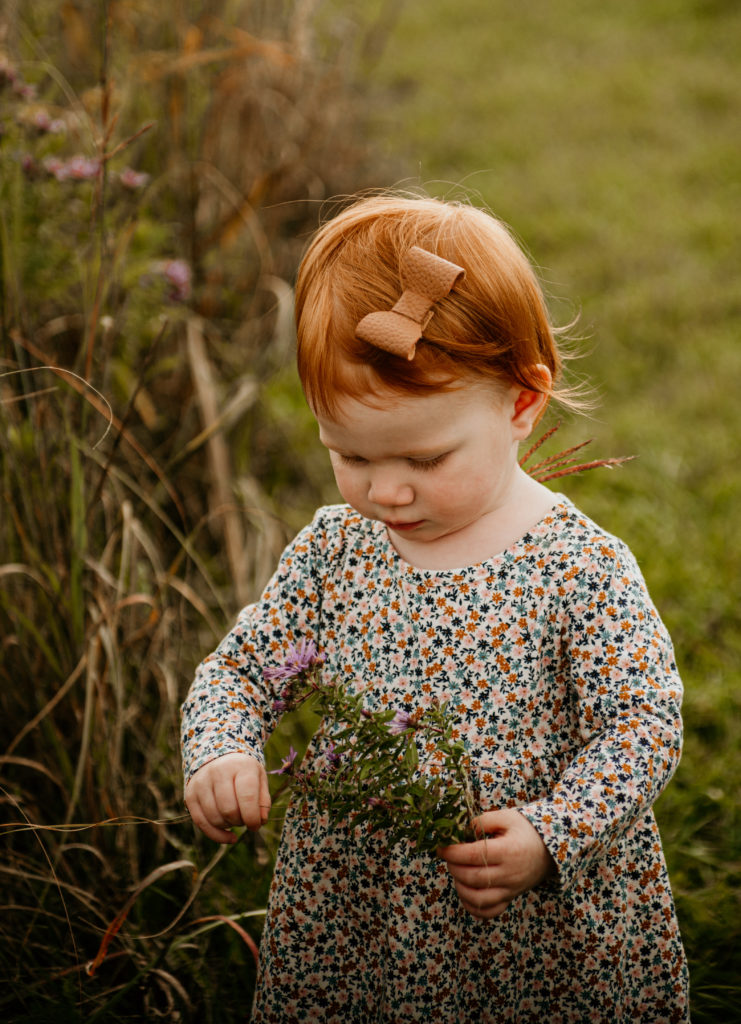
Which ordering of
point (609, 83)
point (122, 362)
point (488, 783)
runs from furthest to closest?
point (609, 83) < point (122, 362) < point (488, 783)

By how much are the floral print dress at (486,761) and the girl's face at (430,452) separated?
0.12 metres

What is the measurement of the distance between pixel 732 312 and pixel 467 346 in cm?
339

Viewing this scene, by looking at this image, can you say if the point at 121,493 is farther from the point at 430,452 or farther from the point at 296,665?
the point at 430,452

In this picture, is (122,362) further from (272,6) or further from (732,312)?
(732,312)

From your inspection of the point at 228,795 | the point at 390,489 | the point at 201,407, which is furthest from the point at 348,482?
the point at 201,407

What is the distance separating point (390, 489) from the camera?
1.25 meters

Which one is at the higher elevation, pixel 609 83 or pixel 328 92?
pixel 328 92

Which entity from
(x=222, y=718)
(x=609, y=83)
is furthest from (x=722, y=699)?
(x=609, y=83)

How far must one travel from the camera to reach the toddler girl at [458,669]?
1.20 m

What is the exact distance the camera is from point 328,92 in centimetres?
425

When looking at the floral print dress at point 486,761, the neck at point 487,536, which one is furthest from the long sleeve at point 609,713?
the neck at point 487,536

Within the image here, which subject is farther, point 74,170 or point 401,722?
point 74,170

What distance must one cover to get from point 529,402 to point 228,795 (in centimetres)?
66

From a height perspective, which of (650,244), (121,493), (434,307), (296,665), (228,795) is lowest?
(650,244)
